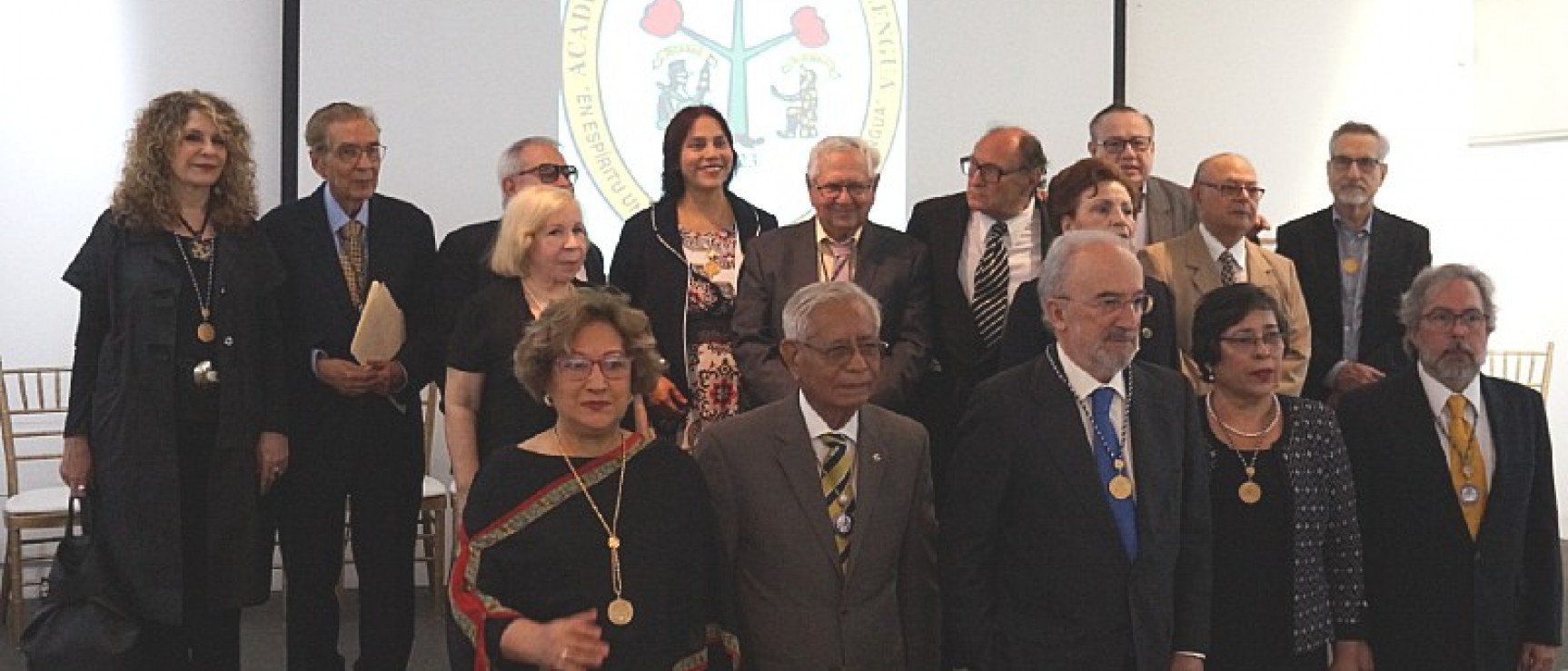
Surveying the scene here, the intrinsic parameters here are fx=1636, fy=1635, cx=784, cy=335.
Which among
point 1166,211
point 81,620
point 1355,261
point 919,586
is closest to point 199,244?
point 81,620

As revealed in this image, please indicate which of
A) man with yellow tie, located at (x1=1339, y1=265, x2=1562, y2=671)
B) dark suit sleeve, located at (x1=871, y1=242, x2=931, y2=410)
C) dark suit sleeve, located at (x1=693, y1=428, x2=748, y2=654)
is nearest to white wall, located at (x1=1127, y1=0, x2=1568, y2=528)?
dark suit sleeve, located at (x1=871, y1=242, x2=931, y2=410)

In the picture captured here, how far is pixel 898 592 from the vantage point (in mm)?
3160

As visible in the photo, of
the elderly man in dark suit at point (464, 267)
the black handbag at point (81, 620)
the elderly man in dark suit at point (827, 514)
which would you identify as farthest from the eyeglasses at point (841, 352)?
the black handbag at point (81, 620)

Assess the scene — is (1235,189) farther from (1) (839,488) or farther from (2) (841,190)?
(1) (839,488)

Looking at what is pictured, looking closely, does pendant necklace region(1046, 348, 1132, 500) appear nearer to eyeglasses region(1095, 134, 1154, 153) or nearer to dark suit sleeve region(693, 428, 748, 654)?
dark suit sleeve region(693, 428, 748, 654)

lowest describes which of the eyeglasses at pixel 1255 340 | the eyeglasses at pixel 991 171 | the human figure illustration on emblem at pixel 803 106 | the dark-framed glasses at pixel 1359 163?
the eyeglasses at pixel 1255 340

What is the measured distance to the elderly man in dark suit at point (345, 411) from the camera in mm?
4062

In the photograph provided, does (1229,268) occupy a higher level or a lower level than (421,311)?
higher

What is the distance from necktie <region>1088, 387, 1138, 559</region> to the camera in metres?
2.92

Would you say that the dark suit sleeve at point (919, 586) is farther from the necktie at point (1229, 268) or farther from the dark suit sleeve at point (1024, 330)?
the necktie at point (1229, 268)

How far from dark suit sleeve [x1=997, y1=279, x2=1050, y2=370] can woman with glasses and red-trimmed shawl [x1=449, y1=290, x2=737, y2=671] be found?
3.40ft

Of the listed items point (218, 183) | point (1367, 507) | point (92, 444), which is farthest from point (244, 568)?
point (1367, 507)

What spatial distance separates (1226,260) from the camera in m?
4.26

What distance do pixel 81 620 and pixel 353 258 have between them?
1102 millimetres
